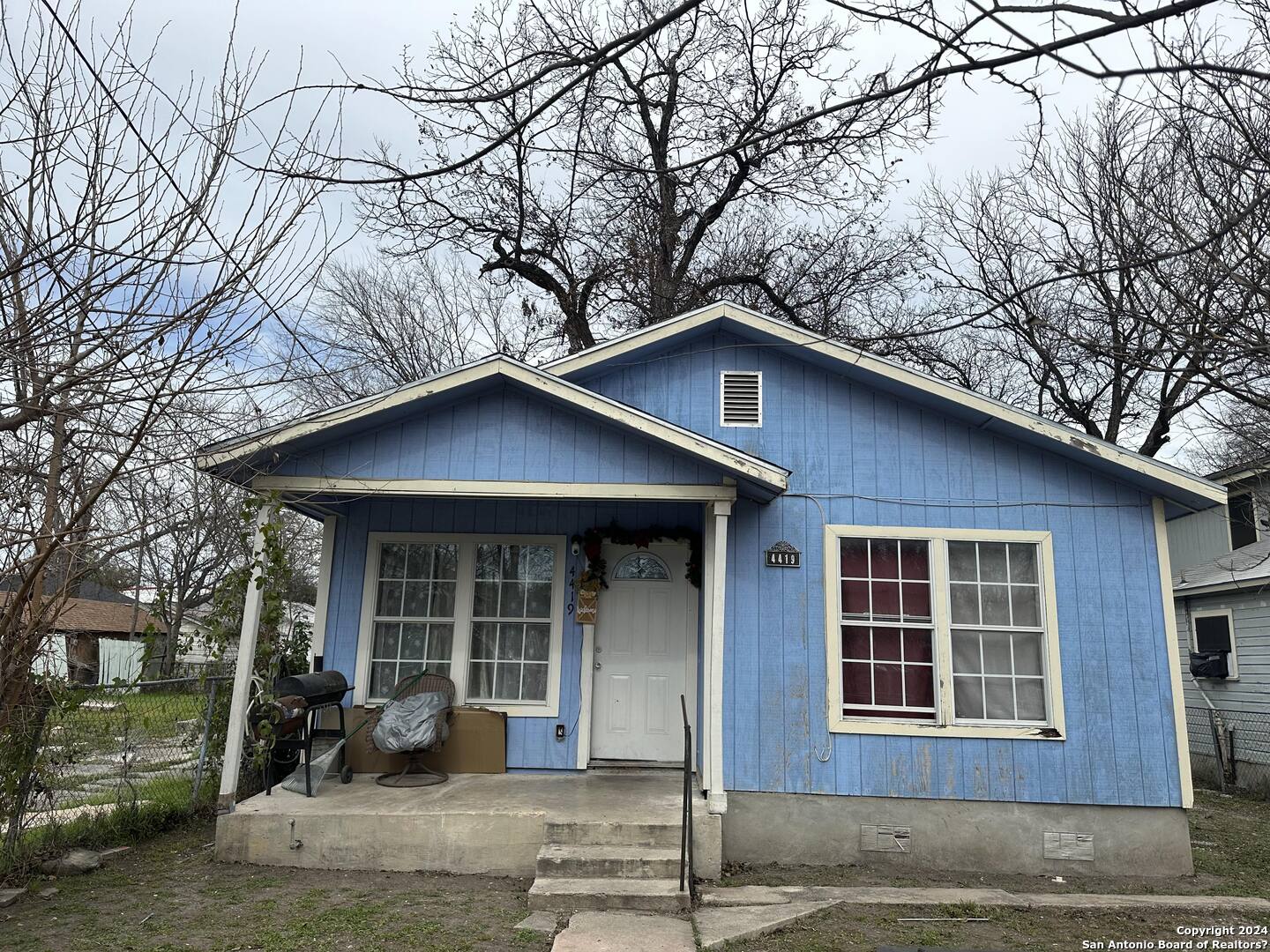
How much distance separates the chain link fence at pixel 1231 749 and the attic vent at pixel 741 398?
29.4ft

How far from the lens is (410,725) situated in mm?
7250

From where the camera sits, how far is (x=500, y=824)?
635cm

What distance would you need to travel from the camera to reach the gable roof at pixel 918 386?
7.12 m

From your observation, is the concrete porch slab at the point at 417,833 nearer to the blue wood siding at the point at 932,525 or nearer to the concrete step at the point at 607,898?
the concrete step at the point at 607,898

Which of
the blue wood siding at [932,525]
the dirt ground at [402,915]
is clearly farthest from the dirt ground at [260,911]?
the blue wood siding at [932,525]

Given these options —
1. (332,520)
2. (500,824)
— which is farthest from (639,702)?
(332,520)

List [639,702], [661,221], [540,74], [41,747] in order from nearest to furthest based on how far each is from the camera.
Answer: [540,74]
[41,747]
[639,702]
[661,221]

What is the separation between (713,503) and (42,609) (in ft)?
15.2

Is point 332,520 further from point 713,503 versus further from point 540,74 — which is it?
point 540,74

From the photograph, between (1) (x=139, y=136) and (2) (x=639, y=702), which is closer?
(1) (x=139, y=136)

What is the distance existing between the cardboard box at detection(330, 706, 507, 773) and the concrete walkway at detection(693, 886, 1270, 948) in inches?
99.8

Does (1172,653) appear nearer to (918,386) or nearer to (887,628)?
(887,628)

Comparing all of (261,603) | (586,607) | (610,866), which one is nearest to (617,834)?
(610,866)

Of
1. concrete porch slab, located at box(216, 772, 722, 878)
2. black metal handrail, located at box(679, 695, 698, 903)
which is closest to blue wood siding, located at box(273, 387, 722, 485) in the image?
black metal handrail, located at box(679, 695, 698, 903)
